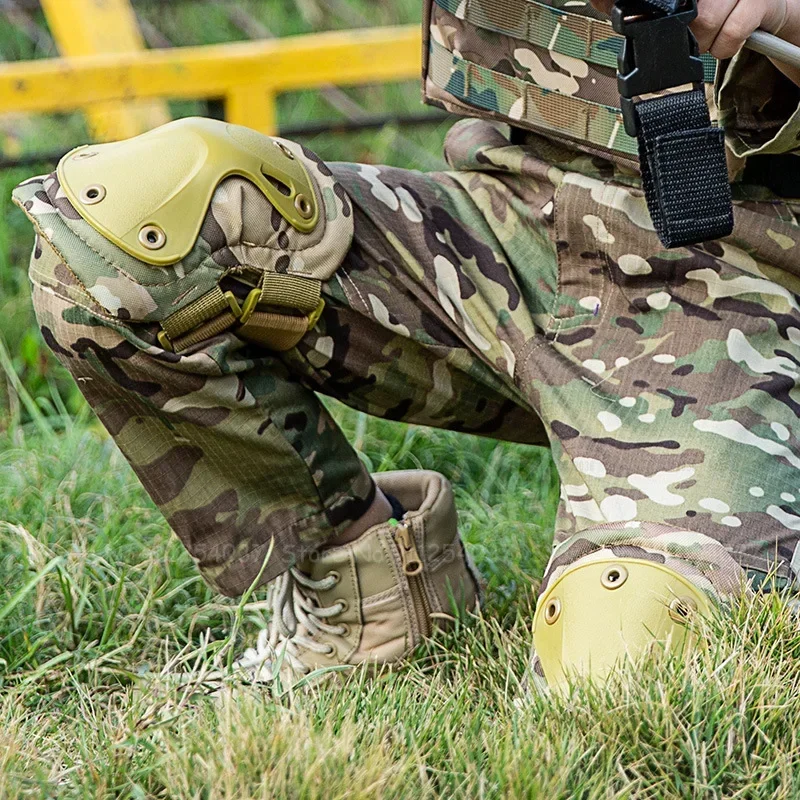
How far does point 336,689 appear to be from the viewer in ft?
4.57

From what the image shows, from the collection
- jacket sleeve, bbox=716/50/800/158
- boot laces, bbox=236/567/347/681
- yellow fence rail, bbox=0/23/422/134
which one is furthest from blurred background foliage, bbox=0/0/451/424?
jacket sleeve, bbox=716/50/800/158

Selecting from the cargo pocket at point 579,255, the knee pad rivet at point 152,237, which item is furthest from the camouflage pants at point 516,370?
the knee pad rivet at point 152,237

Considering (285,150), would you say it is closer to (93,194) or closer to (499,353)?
(93,194)

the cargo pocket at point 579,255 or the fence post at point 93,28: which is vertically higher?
the cargo pocket at point 579,255

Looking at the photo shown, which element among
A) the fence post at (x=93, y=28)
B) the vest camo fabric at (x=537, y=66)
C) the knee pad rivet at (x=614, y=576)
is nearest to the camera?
the knee pad rivet at (x=614, y=576)

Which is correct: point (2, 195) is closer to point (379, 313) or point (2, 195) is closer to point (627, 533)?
point (379, 313)

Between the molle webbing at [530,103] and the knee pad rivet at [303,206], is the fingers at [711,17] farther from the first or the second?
the knee pad rivet at [303,206]

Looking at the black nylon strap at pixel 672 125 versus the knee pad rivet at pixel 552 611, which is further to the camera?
the knee pad rivet at pixel 552 611

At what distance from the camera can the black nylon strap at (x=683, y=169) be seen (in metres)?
1.32

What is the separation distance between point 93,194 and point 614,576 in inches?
31.0

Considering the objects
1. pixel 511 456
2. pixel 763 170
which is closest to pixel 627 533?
pixel 763 170

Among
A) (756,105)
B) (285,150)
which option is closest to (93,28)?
(285,150)

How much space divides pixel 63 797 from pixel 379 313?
74 cm

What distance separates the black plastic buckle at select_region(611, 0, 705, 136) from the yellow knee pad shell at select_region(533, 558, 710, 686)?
0.48 m
